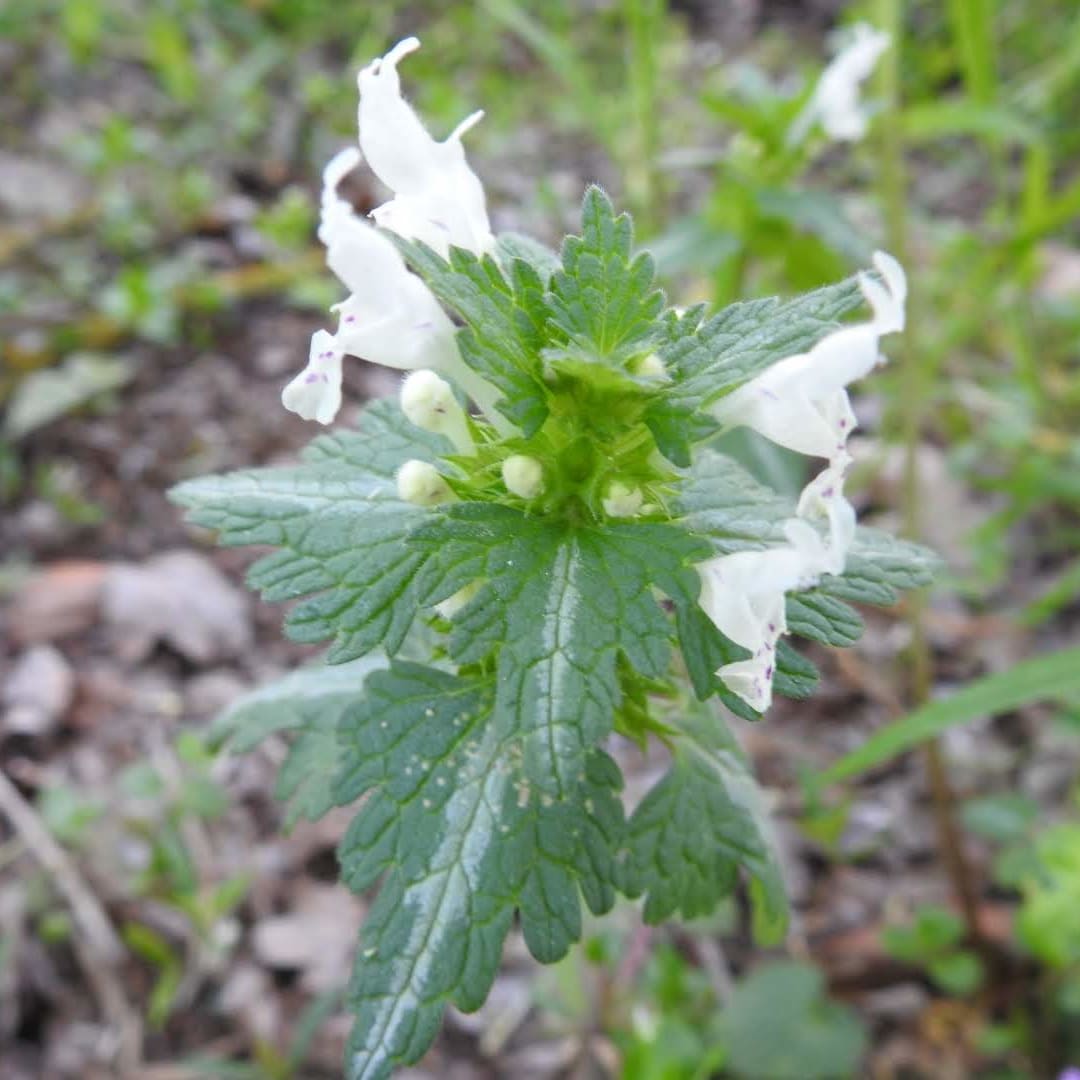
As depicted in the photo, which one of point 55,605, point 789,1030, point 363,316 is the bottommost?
point 789,1030

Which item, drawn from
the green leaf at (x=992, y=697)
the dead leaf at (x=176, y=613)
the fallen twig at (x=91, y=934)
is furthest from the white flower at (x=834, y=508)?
the dead leaf at (x=176, y=613)

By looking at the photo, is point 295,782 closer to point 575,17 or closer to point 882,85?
point 882,85

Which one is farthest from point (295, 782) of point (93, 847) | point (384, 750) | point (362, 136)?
point (93, 847)

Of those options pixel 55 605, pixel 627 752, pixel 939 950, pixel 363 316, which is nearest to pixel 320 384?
pixel 363 316

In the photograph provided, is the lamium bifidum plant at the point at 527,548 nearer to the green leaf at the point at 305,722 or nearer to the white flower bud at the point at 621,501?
the white flower bud at the point at 621,501

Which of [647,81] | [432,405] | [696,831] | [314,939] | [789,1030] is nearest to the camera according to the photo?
[432,405]

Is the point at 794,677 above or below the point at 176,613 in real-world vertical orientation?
below

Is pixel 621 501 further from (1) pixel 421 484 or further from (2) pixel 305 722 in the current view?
(2) pixel 305 722

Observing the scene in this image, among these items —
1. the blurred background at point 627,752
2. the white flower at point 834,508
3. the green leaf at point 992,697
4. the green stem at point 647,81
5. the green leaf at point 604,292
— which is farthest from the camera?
the green stem at point 647,81
